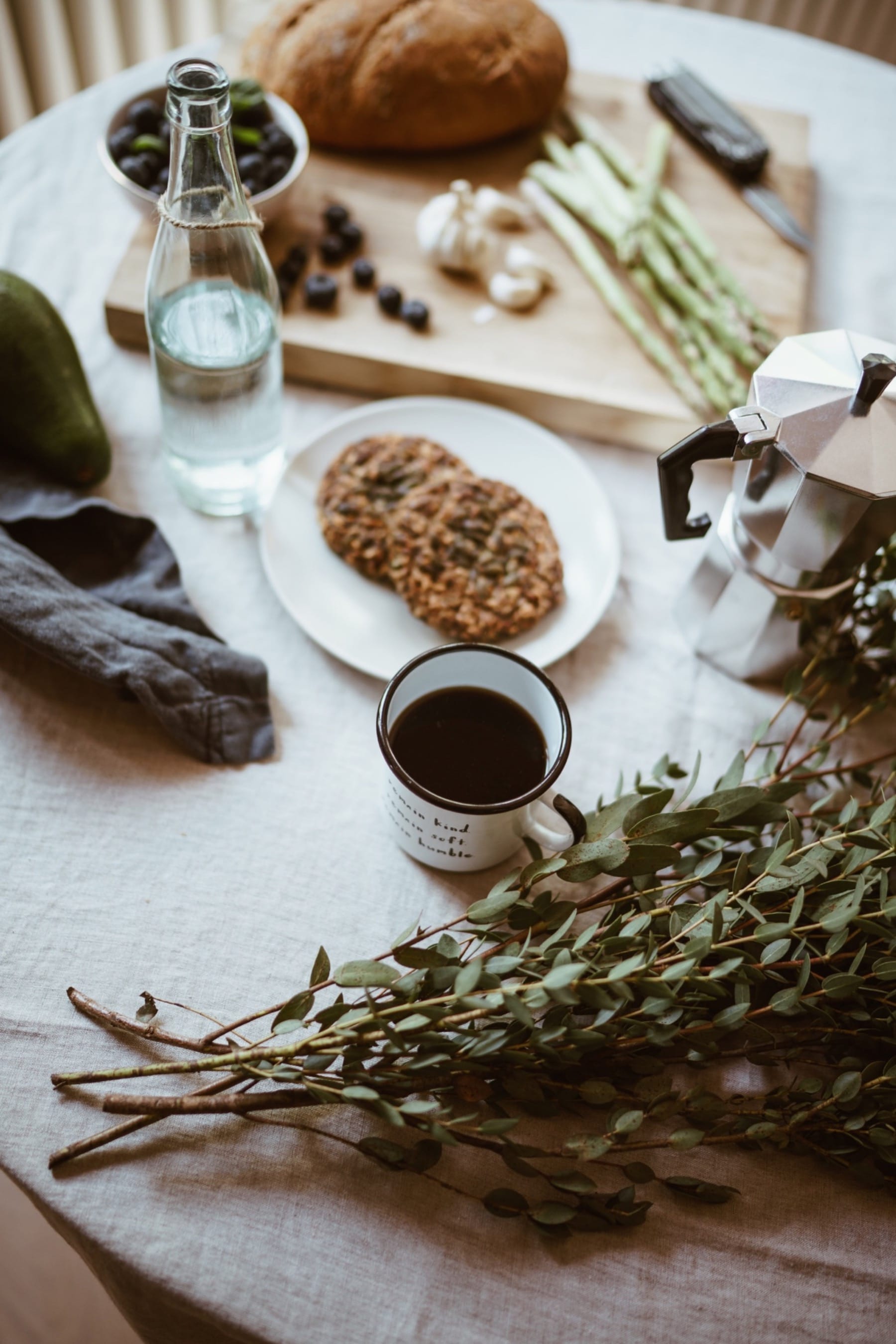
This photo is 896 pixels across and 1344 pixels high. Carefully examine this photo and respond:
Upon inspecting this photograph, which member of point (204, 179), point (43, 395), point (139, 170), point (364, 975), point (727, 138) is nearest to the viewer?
point (364, 975)

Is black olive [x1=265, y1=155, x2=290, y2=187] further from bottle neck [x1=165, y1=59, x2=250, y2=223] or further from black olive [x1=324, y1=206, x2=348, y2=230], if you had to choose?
bottle neck [x1=165, y1=59, x2=250, y2=223]

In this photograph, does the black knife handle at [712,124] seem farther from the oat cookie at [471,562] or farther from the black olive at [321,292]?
the oat cookie at [471,562]

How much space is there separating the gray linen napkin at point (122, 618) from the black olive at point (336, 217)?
19.1 inches

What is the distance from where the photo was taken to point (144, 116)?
3.62 ft

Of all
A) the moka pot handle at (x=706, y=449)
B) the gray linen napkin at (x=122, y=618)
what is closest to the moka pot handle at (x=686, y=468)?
the moka pot handle at (x=706, y=449)

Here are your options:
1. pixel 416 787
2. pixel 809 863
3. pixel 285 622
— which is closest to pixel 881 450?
pixel 809 863

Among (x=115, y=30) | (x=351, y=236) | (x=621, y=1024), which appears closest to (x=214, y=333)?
(x=351, y=236)

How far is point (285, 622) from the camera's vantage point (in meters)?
0.93

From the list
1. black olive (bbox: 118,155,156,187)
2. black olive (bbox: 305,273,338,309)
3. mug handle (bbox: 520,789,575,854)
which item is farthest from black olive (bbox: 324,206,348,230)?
mug handle (bbox: 520,789,575,854)

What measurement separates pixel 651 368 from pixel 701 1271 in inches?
33.9

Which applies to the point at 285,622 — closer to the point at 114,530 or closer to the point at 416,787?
the point at 114,530

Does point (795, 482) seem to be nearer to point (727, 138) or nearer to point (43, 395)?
point (43, 395)

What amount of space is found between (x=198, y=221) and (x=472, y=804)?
0.53 meters

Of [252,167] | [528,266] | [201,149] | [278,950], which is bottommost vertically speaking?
[278,950]
